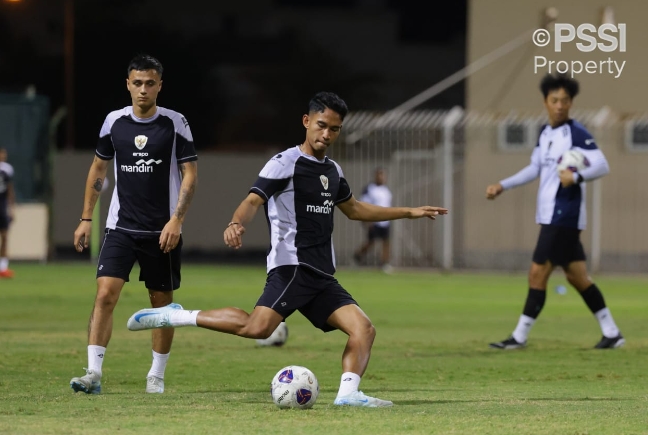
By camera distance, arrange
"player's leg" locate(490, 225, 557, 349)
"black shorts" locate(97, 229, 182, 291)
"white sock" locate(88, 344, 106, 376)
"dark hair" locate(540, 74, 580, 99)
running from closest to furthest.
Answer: "white sock" locate(88, 344, 106, 376), "black shorts" locate(97, 229, 182, 291), "dark hair" locate(540, 74, 580, 99), "player's leg" locate(490, 225, 557, 349)

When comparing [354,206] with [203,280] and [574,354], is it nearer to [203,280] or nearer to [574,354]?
[574,354]

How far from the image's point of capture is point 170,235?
29.3ft

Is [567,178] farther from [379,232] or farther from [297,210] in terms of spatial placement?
[379,232]

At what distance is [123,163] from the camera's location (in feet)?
30.0

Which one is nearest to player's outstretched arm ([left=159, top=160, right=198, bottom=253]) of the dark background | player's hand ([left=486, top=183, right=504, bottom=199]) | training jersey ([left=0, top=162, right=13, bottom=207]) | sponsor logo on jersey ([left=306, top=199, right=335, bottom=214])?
sponsor logo on jersey ([left=306, top=199, right=335, bottom=214])

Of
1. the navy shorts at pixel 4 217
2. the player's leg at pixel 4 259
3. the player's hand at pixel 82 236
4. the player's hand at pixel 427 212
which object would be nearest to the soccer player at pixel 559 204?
the player's hand at pixel 427 212

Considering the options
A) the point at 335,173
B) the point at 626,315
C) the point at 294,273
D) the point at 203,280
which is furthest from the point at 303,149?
the point at 203,280

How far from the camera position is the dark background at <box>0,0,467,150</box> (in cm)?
4294

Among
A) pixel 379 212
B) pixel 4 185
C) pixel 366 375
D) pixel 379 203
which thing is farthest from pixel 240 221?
pixel 379 203

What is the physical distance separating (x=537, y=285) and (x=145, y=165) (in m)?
5.35

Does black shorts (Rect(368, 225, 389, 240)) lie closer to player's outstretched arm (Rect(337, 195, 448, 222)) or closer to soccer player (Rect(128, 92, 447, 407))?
player's outstretched arm (Rect(337, 195, 448, 222))

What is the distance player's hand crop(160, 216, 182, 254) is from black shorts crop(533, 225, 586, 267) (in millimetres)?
5055

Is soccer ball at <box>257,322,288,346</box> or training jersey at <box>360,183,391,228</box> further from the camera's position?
training jersey at <box>360,183,391,228</box>

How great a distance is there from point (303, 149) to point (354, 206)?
2.13 ft
